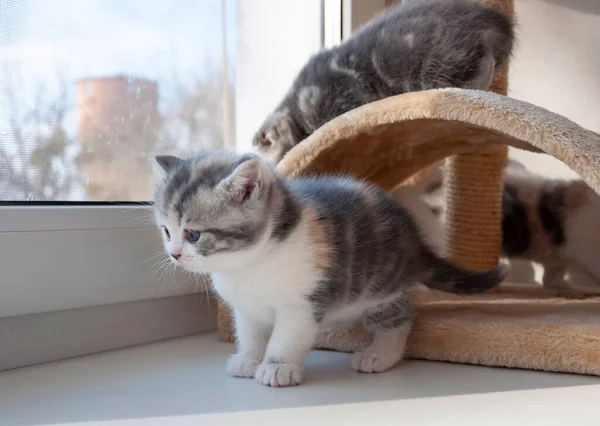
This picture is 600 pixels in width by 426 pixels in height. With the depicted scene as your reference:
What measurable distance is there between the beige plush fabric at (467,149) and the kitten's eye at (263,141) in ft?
1.20

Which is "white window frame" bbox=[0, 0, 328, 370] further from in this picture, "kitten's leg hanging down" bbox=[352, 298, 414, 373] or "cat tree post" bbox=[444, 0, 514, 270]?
"cat tree post" bbox=[444, 0, 514, 270]

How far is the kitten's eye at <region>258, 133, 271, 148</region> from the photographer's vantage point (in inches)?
70.8

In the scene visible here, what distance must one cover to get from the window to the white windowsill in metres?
0.17

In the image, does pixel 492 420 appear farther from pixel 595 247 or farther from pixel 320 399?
pixel 595 247

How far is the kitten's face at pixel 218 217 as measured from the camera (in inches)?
38.7

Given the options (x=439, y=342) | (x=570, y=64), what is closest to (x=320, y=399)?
(x=439, y=342)

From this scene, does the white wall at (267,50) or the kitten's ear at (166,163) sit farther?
the white wall at (267,50)

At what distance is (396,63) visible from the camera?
1.64 m

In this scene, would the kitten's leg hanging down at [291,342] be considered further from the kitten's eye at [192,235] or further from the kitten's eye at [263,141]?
the kitten's eye at [263,141]

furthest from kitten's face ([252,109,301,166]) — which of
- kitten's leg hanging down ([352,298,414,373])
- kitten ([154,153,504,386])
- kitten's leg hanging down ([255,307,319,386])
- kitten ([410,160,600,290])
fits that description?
kitten's leg hanging down ([255,307,319,386])

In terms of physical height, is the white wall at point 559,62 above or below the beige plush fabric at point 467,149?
above

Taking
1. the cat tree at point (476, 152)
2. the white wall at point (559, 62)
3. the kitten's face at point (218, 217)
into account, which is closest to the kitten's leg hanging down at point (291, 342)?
the kitten's face at point (218, 217)

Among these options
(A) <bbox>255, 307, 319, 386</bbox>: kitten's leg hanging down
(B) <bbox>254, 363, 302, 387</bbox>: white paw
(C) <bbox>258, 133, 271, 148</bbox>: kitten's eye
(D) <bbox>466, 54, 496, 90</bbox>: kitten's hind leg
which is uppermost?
(D) <bbox>466, 54, 496, 90</bbox>: kitten's hind leg

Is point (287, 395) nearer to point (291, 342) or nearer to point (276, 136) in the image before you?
point (291, 342)
